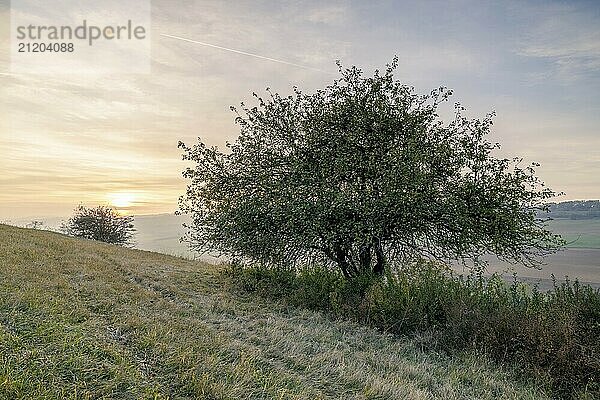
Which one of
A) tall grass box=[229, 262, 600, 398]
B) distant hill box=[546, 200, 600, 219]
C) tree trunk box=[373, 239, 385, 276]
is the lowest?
tall grass box=[229, 262, 600, 398]

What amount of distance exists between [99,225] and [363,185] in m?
37.4

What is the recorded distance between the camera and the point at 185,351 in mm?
5871

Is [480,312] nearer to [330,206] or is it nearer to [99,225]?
[330,206]

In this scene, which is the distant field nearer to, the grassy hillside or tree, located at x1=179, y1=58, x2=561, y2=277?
tree, located at x1=179, y1=58, x2=561, y2=277

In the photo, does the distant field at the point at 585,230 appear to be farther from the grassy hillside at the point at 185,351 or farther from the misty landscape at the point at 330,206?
the grassy hillside at the point at 185,351

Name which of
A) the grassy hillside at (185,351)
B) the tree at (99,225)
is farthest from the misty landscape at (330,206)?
the tree at (99,225)

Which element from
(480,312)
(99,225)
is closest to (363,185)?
(480,312)

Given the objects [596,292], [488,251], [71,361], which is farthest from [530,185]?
[71,361]

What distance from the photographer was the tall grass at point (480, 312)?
7.32 meters

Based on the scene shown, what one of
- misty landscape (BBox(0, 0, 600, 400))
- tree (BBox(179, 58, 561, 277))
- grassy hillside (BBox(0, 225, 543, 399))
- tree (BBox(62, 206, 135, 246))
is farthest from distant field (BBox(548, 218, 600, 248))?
tree (BBox(62, 206, 135, 246))

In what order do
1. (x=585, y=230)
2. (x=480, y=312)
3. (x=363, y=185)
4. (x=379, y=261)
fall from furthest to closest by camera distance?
(x=585, y=230)
(x=379, y=261)
(x=363, y=185)
(x=480, y=312)

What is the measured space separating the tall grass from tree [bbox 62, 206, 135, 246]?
109 ft

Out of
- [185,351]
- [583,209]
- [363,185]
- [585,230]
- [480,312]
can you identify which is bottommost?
[480,312]

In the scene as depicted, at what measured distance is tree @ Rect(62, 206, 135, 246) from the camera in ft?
129
